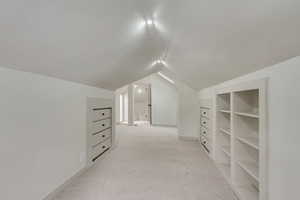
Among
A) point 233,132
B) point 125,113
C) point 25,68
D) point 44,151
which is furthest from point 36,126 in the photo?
point 125,113

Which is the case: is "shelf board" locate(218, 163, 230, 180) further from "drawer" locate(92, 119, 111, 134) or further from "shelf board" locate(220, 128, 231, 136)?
"drawer" locate(92, 119, 111, 134)

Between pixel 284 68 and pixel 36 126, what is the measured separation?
2142 millimetres

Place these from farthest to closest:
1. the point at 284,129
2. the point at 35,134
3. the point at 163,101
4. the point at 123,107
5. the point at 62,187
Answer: the point at 123,107 → the point at 163,101 → the point at 62,187 → the point at 35,134 → the point at 284,129

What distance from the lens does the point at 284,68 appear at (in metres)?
1.17

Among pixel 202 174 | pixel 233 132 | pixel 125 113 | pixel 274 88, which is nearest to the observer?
pixel 274 88

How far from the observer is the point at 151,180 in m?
2.28

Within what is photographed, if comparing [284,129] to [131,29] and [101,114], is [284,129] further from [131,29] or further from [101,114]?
[101,114]

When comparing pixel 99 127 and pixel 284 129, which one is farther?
pixel 99 127

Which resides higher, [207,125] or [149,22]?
[149,22]

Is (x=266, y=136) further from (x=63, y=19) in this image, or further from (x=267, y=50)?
(x=63, y=19)

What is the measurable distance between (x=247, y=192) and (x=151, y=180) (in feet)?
3.81

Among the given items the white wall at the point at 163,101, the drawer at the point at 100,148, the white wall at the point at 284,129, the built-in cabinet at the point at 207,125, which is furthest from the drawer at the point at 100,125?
the white wall at the point at 163,101

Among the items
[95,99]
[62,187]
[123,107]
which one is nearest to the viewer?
[62,187]

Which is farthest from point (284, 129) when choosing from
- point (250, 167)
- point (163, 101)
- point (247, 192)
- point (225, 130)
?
point (163, 101)
